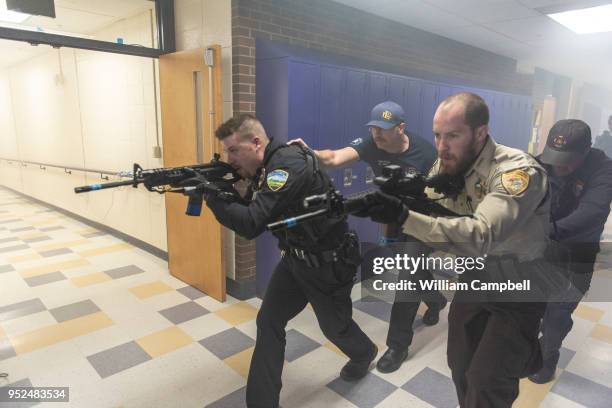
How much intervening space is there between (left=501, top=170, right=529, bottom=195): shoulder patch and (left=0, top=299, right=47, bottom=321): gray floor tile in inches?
133

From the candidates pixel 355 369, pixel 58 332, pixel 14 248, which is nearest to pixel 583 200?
pixel 355 369

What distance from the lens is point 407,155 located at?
8.07 feet

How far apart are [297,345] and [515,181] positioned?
1.82m

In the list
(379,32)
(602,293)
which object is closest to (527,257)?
(602,293)

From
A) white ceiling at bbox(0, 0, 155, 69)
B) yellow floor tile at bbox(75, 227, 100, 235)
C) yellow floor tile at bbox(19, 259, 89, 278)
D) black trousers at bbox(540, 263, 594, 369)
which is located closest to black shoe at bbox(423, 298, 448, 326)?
black trousers at bbox(540, 263, 594, 369)

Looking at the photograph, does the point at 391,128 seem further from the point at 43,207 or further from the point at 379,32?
the point at 43,207

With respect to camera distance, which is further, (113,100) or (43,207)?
(43,207)

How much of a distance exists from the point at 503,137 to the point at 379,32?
262cm

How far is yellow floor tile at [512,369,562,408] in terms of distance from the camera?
2012 mm

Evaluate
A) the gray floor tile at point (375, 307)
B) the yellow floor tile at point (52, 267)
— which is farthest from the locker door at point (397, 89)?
the yellow floor tile at point (52, 267)

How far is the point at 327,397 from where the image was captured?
2.06 meters

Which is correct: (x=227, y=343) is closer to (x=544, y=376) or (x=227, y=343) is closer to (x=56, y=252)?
(x=544, y=376)

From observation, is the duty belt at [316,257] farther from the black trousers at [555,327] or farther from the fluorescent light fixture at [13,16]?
the fluorescent light fixture at [13,16]

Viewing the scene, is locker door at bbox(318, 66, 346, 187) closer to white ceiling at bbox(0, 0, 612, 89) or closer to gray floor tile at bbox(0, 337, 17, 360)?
white ceiling at bbox(0, 0, 612, 89)
